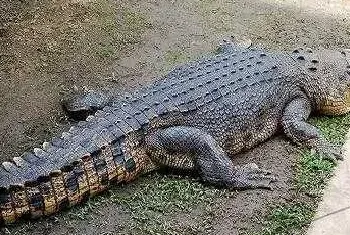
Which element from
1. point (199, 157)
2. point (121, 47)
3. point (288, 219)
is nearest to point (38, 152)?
point (199, 157)

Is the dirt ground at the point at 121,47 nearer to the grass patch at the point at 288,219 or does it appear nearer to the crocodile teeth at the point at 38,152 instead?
the grass patch at the point at 288,219

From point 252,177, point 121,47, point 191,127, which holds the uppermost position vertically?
point 191,127

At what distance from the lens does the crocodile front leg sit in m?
5.12

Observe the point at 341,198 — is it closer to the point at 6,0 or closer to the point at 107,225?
the point at 107,225

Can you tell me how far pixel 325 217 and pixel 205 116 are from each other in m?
1.26

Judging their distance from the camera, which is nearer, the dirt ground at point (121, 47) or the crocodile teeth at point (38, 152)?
the crocodile teeth at point (38, 152)

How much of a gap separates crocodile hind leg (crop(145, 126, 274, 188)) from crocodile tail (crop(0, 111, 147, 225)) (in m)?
0.17

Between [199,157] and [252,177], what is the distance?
446mm

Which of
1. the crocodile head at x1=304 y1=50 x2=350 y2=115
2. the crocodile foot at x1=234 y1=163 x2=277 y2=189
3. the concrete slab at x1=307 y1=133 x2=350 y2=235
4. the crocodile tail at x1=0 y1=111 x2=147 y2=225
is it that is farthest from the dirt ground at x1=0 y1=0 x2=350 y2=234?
the crocodile head at x1=304 y1=50 x2=350 y2=115

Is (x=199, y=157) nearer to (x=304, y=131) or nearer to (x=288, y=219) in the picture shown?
(x=288, y=219)

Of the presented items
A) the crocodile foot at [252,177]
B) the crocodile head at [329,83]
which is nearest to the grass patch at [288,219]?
the crocodile foot at [252,177]

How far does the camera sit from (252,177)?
4766 millimetres

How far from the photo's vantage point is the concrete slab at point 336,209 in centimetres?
430

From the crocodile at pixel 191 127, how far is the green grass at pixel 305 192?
17 cm
